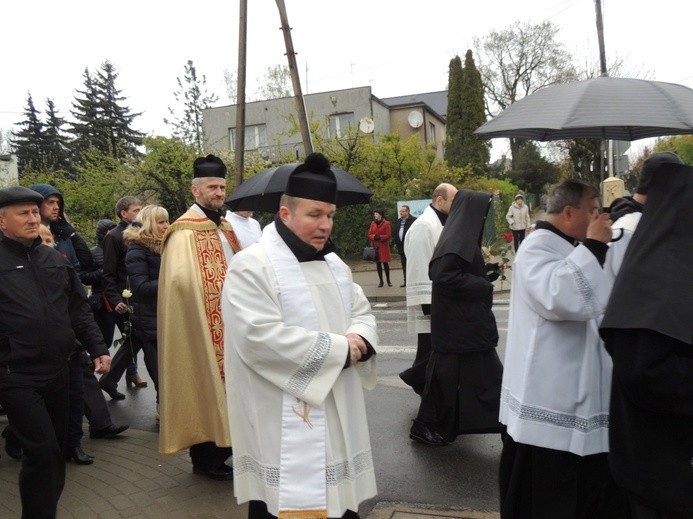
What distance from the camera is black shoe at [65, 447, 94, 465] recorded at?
198 inches

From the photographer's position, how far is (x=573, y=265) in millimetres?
2914

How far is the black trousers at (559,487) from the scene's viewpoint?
3.03 metres

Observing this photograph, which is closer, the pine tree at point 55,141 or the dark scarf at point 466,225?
the dark scarf at point 466,225

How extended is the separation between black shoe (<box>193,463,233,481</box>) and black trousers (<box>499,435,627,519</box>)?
82.5 inches

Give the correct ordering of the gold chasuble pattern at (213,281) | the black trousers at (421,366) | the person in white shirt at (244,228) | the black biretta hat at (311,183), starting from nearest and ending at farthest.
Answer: the black biretta hat at (311,183) → the gold chasuble pattern at (213,281) → the person in white shirt at (244,228) → the black trousers at (421,366)

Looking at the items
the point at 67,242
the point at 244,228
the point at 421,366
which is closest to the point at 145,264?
the point at 244,228

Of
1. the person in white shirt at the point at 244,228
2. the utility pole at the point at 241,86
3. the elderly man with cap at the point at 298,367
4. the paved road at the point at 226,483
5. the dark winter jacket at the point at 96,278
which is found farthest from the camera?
the utility pole at the point at 241,86

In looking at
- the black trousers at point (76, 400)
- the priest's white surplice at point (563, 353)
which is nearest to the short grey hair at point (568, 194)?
the priest's white surplice at point (563, 353)

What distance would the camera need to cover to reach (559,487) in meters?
3.03

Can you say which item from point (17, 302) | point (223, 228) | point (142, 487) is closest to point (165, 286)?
point (223, 228)

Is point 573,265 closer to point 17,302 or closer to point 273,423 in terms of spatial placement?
point 273,423

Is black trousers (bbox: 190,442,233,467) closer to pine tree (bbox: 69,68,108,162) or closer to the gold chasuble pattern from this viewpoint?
the gold chasuble pattern

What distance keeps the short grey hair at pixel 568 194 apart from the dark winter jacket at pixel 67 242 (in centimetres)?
421

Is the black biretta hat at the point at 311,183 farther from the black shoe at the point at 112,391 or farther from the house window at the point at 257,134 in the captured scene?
the house window at the point at 257,134
